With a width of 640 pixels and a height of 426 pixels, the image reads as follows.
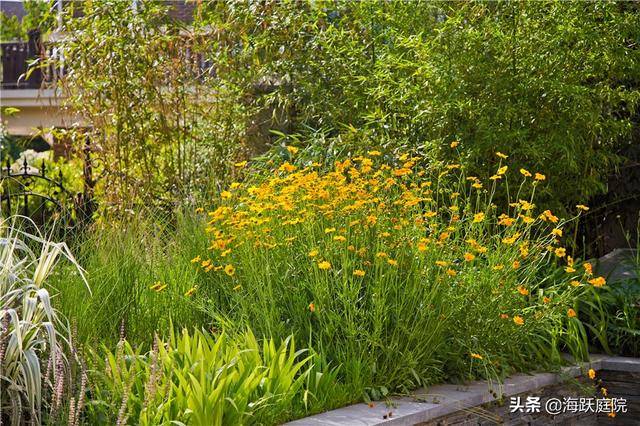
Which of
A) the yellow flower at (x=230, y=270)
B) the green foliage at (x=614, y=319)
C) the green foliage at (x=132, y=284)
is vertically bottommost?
the green foliage at (x=614, y=319)

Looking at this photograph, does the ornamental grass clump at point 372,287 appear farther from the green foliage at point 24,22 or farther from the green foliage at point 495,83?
the green foliage at point 24,22

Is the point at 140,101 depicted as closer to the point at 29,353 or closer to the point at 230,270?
the point at 230,270

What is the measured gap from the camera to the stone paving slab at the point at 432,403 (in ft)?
14.2

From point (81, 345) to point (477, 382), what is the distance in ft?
6.85

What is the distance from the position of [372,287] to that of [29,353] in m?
1.63

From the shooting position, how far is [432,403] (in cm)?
474

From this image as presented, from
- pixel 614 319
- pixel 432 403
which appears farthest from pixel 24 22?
pixel 432 403

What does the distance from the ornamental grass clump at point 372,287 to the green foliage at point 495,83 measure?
4.80 feet

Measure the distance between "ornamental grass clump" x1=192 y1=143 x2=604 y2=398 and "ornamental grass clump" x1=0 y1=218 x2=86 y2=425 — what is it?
0.95 meters

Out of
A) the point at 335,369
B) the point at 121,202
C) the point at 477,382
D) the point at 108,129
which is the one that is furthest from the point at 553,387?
the point at 108,129

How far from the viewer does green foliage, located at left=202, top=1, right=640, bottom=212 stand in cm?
676

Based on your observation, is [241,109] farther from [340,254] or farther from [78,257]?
[340,254]

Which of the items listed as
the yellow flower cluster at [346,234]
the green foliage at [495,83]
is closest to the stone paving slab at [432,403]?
the yellow flower cluster at [346,234]

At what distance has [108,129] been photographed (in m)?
8.85
